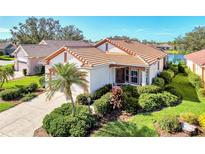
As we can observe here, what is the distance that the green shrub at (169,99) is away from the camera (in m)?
16.8

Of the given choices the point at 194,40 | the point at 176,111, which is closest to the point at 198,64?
the point at 176,111

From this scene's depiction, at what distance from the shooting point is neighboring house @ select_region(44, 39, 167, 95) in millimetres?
18781

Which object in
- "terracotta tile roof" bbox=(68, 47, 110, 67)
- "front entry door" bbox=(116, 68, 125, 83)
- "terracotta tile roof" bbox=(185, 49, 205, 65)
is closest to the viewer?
"terracotta tile roof" bbox=(68, 47, 110, 67)

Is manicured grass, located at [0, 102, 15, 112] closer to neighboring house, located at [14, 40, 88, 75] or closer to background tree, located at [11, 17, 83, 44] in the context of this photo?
neighboring house, located at [14, 40, 88, 75]

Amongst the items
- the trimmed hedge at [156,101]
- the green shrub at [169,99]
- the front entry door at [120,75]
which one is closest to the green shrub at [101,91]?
the front entry door at [120,75]

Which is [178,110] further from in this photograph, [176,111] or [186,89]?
[186,89]

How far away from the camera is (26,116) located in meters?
15.9

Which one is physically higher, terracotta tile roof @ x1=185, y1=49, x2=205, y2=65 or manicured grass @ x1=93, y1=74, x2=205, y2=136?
terracotta tile roof @ x1=185, y1=49, x2=205, y2=65

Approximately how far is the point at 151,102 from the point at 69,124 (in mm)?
6503

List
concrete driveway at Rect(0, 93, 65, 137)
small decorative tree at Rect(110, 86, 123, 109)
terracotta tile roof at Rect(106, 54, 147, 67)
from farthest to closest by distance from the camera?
1. terracotta tile roof at Rect(106, 54, 147, 67)
2. small decorative tree at Rect(110, 86, 123, 109)
3. concrete driveway at Rect(0, 93, 65, 137)

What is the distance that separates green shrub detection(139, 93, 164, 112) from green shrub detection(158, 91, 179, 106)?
11.4 inches

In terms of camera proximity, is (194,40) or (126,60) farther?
(194,40)

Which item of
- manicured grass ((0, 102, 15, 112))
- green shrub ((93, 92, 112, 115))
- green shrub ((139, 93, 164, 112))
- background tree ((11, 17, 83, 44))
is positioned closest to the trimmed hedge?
green shrub ((139, 93, 164, 112))
